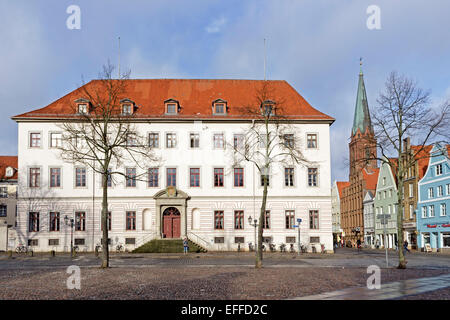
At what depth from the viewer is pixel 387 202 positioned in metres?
72.7

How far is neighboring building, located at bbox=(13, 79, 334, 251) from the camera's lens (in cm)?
4516

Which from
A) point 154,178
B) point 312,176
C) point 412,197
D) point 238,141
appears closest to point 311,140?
point 312,176

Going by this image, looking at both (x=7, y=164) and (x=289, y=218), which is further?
(x=7, y=164)

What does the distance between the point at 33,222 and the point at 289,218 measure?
22.7 m

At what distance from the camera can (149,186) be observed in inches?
1804

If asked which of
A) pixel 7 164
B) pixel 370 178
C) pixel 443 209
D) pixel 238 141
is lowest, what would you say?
pixel 443 209

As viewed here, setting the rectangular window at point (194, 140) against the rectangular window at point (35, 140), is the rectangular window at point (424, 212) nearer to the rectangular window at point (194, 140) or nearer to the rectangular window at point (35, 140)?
the rectangular window at point (194, 140)

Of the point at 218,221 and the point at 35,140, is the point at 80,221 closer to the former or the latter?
the point at 35,140

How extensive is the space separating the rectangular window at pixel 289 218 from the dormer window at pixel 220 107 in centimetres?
1079

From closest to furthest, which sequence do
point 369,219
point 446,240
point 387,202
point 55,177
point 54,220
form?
point 54,220 → point 55,177 → point 446,240 → point 387,202 → point 369,219

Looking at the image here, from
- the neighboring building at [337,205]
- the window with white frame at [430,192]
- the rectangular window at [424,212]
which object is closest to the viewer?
the window with white frame at [430,192]

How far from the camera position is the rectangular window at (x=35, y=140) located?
45688 millimetres

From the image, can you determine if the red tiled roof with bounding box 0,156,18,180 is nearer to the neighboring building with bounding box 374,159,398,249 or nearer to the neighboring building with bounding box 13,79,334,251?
the neighboring building with bounding box 13,79,334,251

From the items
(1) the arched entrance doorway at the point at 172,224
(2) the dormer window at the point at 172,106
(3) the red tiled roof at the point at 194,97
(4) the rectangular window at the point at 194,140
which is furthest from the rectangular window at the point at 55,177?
(4) the rectangular window at the point at 194,140
